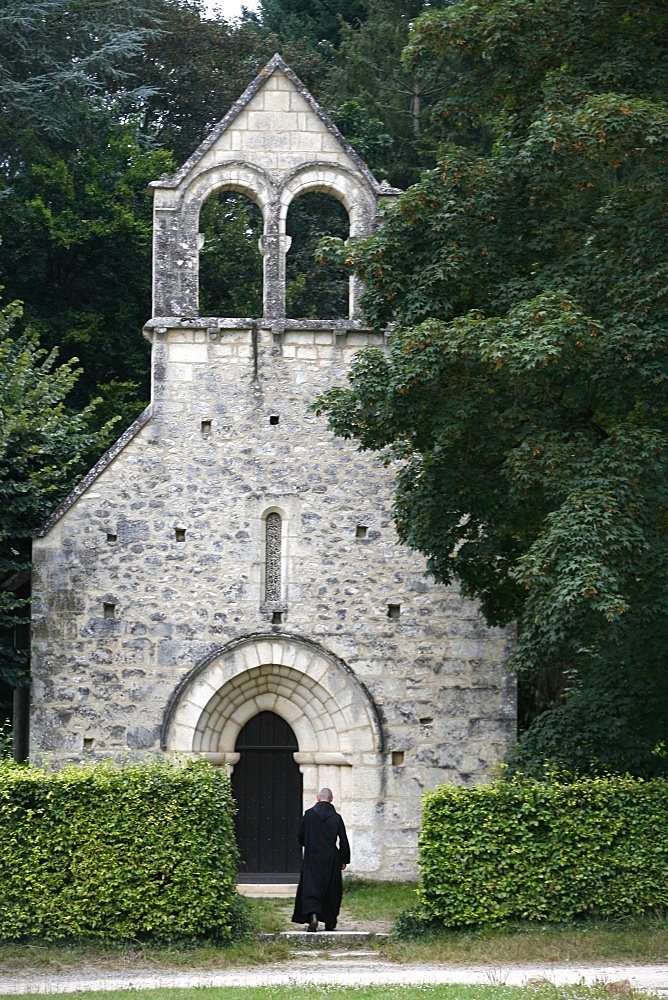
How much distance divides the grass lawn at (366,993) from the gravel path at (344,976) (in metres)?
0.28

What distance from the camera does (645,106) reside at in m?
12.3

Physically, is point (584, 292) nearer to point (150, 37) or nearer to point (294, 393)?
point (294, 393)

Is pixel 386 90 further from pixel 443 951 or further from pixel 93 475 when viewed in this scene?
pixel 443 951

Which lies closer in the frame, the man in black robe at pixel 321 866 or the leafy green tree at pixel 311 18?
the man in black robe at pixel 321 866

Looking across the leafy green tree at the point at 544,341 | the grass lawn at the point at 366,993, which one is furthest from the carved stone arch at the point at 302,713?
the grass lawn at the point at 366,993

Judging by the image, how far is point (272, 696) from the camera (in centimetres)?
1623

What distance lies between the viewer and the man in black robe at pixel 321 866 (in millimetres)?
13070

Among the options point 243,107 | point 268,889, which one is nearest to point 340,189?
point 243,107

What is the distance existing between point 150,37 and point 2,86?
474 cm

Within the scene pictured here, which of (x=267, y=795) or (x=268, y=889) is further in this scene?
(x=267, y=795)

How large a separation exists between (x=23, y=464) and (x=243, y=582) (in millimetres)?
2670

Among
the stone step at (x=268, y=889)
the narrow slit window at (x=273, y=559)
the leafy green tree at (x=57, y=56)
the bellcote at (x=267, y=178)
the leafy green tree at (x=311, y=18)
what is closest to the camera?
the stone step at (x=268, y=889)

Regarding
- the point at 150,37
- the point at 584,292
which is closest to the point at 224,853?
the point at 584,292

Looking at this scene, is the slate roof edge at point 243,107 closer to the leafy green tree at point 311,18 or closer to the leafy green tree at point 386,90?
the leafy green tree at point 386,90
